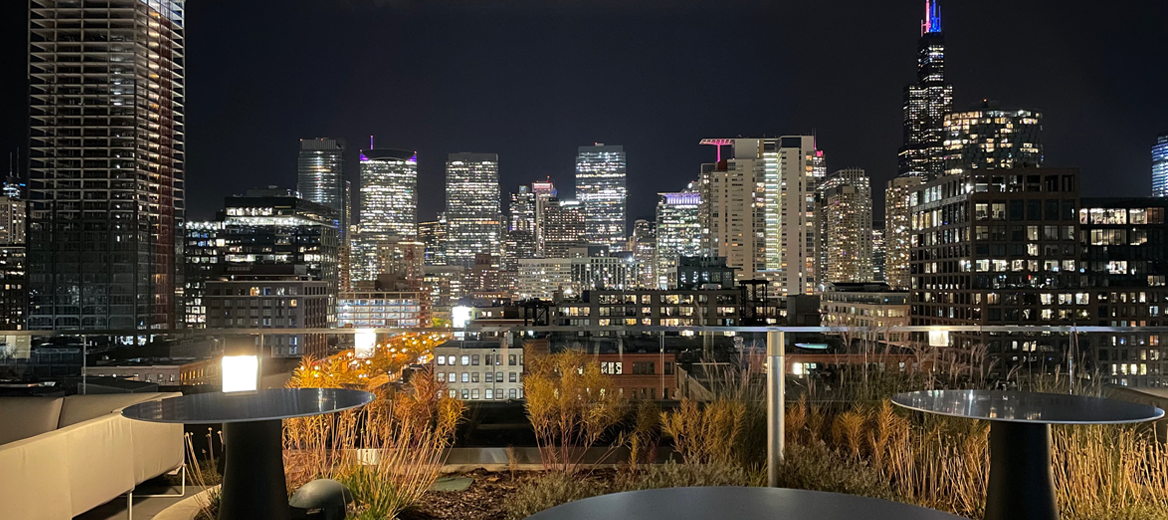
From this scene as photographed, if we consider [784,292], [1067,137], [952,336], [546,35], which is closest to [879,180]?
[784,292]

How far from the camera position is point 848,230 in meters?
156

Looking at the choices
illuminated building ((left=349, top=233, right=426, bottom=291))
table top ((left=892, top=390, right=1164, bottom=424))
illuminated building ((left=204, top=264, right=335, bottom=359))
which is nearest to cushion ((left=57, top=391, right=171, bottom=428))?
table top ((left=892, top=390, right=1164, bottom=424))

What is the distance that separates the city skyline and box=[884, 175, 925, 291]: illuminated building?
13.8 metres

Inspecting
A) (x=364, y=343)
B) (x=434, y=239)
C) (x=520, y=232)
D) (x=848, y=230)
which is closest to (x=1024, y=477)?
(x=364, y=343)

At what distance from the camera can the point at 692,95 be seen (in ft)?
347

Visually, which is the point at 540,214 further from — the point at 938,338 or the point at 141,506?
the point at 141,506

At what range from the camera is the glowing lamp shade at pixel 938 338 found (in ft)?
16.4

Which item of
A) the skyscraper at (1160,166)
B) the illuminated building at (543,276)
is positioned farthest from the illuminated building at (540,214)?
the skyscraper at (1160,166)

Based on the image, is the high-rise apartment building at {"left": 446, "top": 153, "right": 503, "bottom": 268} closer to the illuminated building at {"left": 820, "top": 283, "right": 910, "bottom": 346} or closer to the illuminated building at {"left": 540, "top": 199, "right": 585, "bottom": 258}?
the illuminated building at {"left": 540, "top": 199, "right": 585, "bottom": 258}

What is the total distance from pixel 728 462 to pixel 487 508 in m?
1.17

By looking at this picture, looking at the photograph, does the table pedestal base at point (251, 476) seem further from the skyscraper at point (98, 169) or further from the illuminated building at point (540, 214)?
the illuminated building at point (540, 214)

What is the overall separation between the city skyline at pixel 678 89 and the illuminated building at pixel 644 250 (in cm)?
1474

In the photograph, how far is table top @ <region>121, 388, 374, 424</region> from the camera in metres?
2.59

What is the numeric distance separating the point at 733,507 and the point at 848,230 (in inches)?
6421
